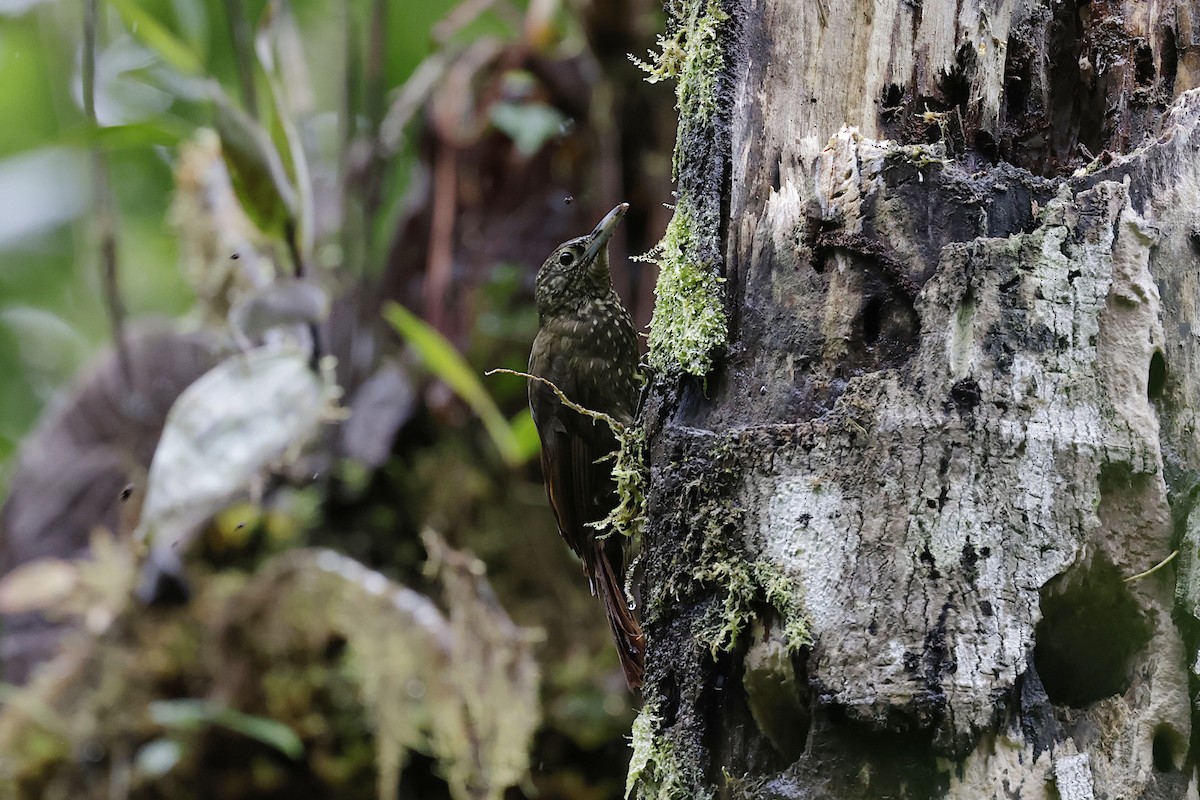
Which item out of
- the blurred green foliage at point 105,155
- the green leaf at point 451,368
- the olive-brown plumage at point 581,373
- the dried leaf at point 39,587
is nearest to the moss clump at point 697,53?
the olive-brown plumage at point 581,373

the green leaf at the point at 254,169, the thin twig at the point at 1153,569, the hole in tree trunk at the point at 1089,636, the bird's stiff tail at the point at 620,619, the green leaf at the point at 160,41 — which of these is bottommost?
the bird's stiff tail at the point at 620,619

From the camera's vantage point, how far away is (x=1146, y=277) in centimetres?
153

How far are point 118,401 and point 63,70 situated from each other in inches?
54.7

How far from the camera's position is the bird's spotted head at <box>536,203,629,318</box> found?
3.23 m

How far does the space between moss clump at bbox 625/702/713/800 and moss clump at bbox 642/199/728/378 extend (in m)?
0.55

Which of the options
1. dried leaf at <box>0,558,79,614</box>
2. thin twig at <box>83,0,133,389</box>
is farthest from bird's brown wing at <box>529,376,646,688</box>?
dried leaf at <box>0,558,79,614</box>

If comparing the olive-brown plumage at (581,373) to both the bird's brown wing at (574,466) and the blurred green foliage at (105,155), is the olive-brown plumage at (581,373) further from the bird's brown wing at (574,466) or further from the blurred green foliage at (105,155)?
the blurred green foliage at (105,155)

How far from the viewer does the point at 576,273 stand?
327cm

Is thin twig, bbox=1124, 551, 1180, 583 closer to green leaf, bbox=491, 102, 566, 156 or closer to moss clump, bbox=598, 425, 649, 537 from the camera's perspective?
moss clump, bbox=598, 425, 649, 537

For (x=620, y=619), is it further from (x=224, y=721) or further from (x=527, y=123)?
(x=527, y=123)

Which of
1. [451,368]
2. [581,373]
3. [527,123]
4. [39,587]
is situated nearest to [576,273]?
[581,373]

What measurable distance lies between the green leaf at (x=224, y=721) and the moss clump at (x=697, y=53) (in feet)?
9.09

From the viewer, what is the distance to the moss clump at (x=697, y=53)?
1.78 m

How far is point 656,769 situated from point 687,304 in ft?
2.39
